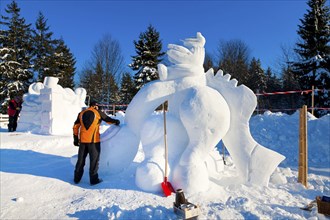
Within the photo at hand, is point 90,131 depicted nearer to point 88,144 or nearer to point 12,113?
point 88,144

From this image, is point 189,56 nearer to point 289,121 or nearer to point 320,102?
point 289,121

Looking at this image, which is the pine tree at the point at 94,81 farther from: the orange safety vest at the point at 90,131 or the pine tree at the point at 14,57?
the orange safety vest at the point at 90,131

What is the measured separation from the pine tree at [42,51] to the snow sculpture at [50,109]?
1515 cm

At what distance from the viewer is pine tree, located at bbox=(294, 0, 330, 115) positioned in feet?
60.4

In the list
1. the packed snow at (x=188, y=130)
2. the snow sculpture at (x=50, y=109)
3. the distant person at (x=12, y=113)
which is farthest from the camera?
the distant person at (x=12, y=113)

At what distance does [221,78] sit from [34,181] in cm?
386

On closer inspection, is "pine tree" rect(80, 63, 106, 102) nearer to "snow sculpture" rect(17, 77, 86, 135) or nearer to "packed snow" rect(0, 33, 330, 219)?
"snow sculpture" rect(17, 77, 86, 135)

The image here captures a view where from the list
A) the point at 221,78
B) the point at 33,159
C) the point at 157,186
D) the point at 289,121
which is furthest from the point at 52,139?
the point at 289,121

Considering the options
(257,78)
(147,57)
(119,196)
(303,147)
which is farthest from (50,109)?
(257,78)

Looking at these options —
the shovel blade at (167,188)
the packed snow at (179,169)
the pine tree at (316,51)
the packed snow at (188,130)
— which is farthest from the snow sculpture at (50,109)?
the pine tree at (316,51)

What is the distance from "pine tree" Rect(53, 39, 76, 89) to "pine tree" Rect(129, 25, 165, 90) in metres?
7.80

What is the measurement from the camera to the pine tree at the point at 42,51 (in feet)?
80.7

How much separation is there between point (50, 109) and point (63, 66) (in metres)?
18.8

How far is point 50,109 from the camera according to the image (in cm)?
955
